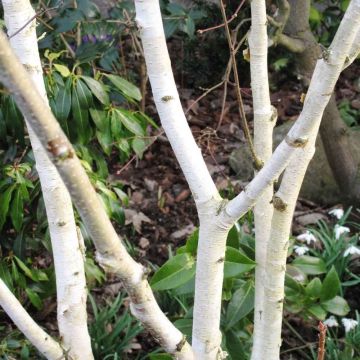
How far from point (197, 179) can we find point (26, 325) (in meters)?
0.45

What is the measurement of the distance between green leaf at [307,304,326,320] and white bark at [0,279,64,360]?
95 centimetres

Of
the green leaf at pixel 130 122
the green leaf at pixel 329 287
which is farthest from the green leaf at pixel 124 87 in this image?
the green leaf at pixel 329 287

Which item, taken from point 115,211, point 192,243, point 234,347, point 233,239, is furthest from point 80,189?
point 115,211

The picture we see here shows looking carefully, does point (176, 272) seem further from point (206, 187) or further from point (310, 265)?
point (310, 265)

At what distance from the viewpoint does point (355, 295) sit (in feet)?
8.01

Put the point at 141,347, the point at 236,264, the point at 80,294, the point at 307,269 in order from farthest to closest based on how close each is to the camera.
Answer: the point at 141,347
the point at 307,269
the point at 236,264
the point at 80,294

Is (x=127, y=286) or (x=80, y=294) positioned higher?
(x=127, y=286)

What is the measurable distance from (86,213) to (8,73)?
0.76 ft

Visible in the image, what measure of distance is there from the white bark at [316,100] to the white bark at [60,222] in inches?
15.5

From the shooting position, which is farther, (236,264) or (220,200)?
(236,264)

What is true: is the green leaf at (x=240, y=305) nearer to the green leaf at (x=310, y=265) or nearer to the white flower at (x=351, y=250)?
the green leaf at (x=310, y=265)

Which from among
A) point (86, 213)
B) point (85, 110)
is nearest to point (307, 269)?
point (85, 110)

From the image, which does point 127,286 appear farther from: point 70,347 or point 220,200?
point 70,347

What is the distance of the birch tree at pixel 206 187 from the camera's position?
82cm
